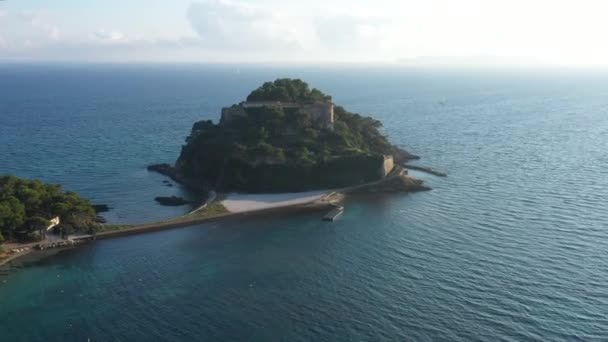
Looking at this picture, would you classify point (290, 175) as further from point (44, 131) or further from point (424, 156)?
point (44, 131)

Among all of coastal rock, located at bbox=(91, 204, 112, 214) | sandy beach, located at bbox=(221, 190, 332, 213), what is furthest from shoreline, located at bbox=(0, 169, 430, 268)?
coastal rock, located at bbox=(91, 204, 112, 214)

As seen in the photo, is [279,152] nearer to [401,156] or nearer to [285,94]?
[285,94]

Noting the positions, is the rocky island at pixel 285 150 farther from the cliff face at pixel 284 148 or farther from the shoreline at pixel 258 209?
the shoreline at pixel 258 209

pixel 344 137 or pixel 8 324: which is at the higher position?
pixel 344 137

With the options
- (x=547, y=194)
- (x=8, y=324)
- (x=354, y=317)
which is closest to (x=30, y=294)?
(x=8, y=324)

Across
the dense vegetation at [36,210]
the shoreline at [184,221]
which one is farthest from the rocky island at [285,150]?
the dense vegetation at [36,210]

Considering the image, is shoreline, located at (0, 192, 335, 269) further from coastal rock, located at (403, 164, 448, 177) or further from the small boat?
coastal rock, located at (403, 164, 448, 177)

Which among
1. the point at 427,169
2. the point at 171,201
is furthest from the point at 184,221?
the point at 427,169
